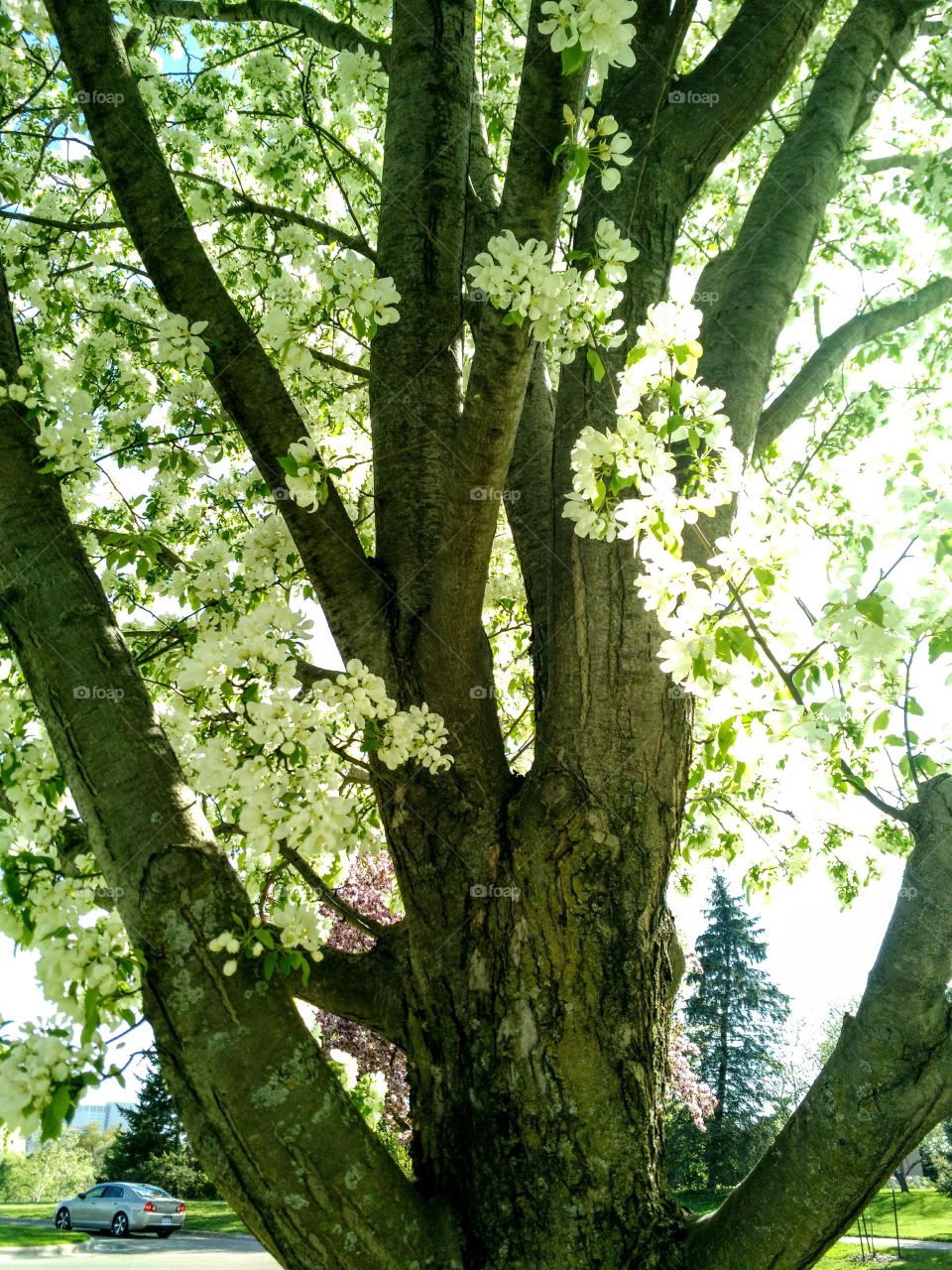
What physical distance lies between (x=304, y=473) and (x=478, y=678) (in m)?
0.81

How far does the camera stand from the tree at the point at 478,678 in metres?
1.96

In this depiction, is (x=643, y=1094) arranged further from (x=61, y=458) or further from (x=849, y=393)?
(x=849, y=393)

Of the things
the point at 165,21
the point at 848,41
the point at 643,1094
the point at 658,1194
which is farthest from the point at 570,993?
the point at 165,21

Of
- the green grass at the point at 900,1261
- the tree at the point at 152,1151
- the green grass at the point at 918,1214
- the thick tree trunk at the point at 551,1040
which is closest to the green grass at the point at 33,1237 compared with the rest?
the tree at the point at 152,1151

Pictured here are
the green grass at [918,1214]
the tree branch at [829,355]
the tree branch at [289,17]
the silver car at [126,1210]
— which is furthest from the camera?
the silver car at [126,1210]

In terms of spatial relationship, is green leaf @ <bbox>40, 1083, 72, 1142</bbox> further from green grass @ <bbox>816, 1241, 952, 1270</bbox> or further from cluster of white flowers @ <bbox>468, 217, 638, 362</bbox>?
green grass @ <bbox>816, 1241, 952, 1270</bbox>

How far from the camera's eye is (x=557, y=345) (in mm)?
2496

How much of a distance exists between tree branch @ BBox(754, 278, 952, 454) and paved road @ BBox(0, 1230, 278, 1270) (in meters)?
14.8

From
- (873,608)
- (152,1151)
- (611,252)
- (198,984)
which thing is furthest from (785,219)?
(152,1151)

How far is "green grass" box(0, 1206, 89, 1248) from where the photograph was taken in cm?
1631

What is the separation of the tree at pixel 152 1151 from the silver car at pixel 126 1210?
535cm

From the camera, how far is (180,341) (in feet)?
8.71

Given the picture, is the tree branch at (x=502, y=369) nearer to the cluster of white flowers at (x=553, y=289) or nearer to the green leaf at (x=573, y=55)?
the cluster of white flowers at (x=553, y=289)

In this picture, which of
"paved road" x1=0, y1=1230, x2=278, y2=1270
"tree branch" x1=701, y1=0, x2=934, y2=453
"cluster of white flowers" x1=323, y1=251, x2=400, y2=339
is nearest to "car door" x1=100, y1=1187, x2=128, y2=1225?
"paved road" x1=0, y1=1230, x2=278, y2=1270
